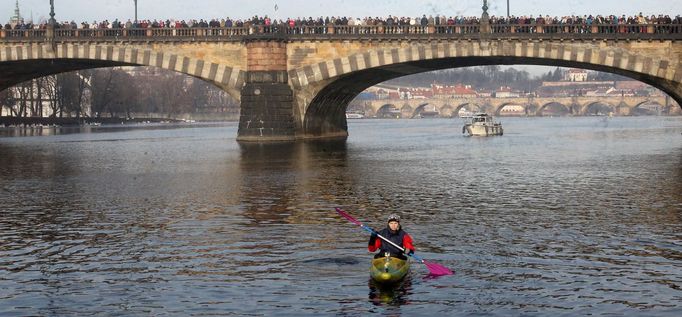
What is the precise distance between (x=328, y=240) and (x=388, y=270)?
4.74m

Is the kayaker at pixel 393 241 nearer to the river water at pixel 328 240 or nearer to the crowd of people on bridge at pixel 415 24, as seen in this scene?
the river water at pixel 328 240

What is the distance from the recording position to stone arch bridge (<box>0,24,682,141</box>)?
62.5m

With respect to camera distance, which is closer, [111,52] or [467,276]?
[467,276]

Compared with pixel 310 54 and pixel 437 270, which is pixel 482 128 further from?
pixel 437 270

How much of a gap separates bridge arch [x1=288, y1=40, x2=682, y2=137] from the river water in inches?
814

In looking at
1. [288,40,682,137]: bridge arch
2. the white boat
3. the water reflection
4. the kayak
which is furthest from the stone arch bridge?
the water reflection

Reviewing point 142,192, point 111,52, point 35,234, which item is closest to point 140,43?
point 111,52

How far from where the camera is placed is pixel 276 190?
33.4m

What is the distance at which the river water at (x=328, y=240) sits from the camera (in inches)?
637

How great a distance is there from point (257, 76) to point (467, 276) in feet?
170

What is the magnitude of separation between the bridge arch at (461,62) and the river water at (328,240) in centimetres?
2068

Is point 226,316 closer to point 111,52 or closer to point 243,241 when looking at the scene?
point 243,241

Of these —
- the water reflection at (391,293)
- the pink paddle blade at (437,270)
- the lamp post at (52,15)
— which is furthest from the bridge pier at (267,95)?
the water reflection at (391,293)

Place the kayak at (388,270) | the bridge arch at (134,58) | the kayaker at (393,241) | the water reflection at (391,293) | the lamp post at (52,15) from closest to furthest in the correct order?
the water reflection at (391,293) → the kayak at (388,270) → the kayaker at (393,241) → the bridge arch at (134,58) → the lamp post at (52,15)
